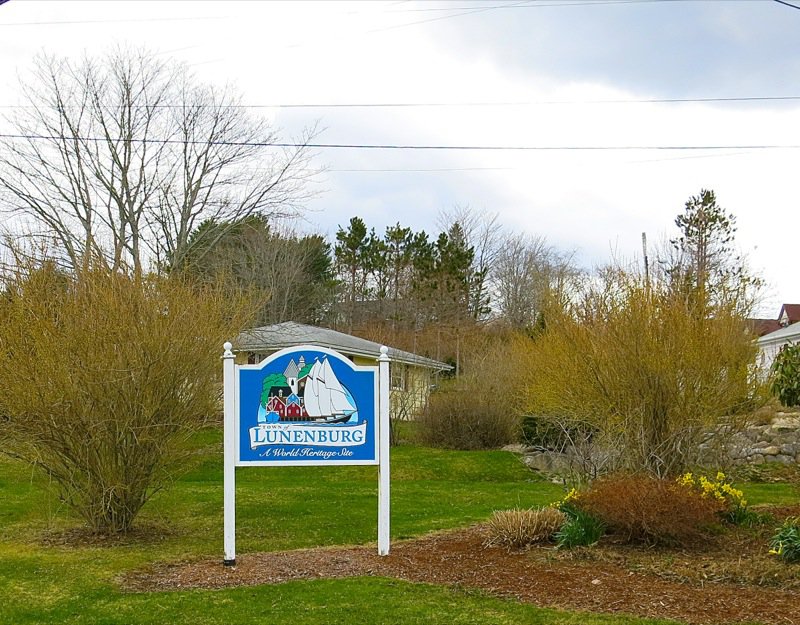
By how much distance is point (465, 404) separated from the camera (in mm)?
22875

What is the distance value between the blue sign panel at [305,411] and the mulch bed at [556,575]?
43.1 inches

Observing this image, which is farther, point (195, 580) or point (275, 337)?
point (275, 337)

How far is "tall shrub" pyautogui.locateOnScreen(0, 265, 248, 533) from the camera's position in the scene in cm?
1002

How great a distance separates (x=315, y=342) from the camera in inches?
1044

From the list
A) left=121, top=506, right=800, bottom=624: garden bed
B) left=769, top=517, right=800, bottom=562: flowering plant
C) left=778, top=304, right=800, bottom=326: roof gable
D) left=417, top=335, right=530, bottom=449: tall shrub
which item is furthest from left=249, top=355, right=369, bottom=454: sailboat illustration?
left=778, top=304, right=800, bottom=326: roof gable

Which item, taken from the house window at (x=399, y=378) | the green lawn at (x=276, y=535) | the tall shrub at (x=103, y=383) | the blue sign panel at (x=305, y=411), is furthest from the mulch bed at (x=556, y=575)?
the house window at (x=399, y=378)

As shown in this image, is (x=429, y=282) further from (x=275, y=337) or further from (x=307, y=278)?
(x=275, y=337)

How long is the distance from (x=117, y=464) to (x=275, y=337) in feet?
49.7

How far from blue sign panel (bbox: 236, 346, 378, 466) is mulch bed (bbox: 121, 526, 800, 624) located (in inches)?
43.1

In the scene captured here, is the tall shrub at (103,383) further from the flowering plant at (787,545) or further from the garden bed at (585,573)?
the flowering plant at (787,545)

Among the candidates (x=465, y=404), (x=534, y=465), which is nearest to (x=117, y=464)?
(x=534, y=465)

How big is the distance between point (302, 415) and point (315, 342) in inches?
693

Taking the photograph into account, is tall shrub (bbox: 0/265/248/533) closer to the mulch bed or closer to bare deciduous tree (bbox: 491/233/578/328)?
the mulch bed

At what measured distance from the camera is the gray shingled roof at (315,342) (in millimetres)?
23859
